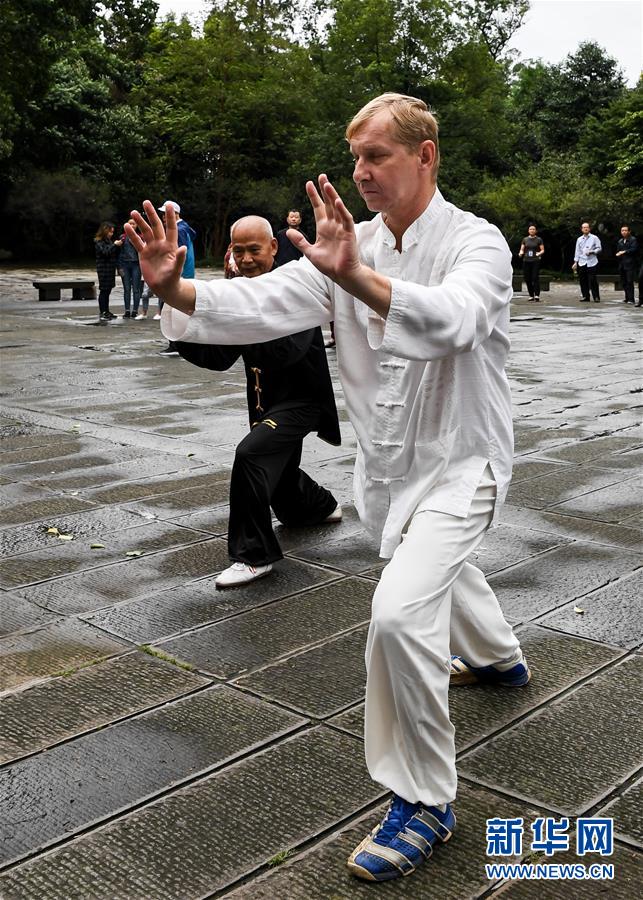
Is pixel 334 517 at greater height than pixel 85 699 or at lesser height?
greater

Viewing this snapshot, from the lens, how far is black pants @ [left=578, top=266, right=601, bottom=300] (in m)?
24.5

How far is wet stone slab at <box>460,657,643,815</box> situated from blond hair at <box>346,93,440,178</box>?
1.79m

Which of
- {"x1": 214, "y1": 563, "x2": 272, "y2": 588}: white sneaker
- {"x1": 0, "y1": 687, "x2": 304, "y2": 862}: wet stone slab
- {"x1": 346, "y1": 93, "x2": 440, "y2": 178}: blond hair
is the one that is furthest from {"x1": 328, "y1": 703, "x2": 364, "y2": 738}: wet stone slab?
{"x1": 346, "y1": 93, "x2": 440, "y2": 178}: blond hair

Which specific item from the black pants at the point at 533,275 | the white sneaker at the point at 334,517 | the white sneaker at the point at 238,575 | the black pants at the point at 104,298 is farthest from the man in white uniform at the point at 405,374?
the black pants at the point at 533,275

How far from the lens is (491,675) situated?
12.5 ft

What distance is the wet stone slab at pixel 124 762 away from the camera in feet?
9.86

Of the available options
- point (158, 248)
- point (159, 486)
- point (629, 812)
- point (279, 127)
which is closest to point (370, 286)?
point (158, 248)

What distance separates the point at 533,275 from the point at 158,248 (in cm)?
2283

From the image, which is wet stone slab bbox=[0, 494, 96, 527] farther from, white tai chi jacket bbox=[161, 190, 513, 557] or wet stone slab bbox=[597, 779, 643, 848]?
wet stone slab bbox=[597, 779, 643, 848]

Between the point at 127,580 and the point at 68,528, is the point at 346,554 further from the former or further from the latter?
the point at 68,528

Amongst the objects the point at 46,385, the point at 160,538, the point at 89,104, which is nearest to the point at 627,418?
the point at 160,538

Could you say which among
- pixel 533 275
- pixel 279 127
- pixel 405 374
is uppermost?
pixel 279 127

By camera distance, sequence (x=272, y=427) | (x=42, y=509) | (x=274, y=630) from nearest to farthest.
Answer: (x=274, y=630)
(x=272, y=427)
(x=42, y=509)

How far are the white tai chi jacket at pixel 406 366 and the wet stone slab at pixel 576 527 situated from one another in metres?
2.80
